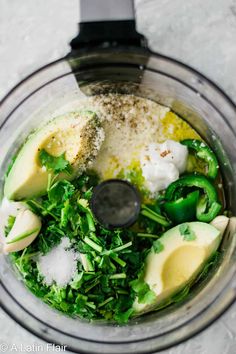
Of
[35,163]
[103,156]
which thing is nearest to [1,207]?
[35,163]

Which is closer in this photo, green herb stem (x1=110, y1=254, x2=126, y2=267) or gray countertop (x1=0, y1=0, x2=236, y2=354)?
green herb stem (x1=110, y1=254, x2=126, y2=267)

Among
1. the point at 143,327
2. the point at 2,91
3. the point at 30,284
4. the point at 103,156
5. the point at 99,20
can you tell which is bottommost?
the point at 143,327

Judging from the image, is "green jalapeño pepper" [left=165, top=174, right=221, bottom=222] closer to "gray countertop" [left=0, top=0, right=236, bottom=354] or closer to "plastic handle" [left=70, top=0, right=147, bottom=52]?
"gray countertop" [left=0, top=0, right=236, bottom=354]

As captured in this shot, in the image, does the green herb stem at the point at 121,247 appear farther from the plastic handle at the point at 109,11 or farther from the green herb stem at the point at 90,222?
the plastic handle at the point at 109,11

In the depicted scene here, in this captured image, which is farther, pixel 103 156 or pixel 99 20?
pixel 103 156

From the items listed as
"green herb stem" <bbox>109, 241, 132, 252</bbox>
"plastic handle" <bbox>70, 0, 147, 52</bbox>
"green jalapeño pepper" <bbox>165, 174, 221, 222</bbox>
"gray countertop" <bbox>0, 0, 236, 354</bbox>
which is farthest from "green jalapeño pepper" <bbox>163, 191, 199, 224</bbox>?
"plastic handle" <bbox>70, 0, 147, 52</bbox>

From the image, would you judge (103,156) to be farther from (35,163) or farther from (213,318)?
(213,318)

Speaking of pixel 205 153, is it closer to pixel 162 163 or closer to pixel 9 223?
pixel 162 163
